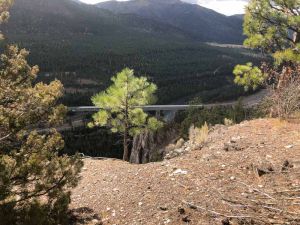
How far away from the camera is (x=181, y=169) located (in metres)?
9.31

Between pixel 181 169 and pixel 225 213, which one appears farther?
pixel 181 169

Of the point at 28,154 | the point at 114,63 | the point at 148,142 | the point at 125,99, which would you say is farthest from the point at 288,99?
the point at 114,63

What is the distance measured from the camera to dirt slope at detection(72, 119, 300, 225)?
296 inches

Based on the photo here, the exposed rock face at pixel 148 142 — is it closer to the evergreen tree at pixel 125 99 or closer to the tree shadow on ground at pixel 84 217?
the evergreen tree at pixel 125 99

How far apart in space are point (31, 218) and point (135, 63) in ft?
440

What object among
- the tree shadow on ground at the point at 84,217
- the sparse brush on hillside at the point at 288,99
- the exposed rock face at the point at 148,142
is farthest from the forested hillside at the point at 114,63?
the tree shadow on ground at the point at 84,217

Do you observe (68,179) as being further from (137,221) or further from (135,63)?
(135,63)

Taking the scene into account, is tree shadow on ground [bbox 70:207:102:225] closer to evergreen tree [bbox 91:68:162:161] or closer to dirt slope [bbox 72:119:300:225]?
dirt slope [bbox 72:119:300:225]

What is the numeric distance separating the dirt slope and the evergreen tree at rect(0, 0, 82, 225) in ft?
3.03

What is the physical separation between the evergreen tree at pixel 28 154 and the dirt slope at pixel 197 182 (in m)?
0.92

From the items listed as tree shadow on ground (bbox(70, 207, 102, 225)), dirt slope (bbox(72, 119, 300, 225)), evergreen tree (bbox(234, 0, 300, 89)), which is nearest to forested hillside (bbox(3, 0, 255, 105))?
evergreen tree (bbox(234, 0, 300, 89))

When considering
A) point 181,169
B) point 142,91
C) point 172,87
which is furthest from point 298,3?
point 172,87

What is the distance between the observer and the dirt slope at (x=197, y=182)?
7527 millimetres

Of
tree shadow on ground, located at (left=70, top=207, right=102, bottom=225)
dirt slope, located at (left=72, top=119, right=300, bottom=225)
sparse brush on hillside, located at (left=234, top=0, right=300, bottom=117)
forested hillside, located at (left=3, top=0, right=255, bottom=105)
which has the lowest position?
forested hillside, located at (left=3, top=0, right=255, bottom=105)
